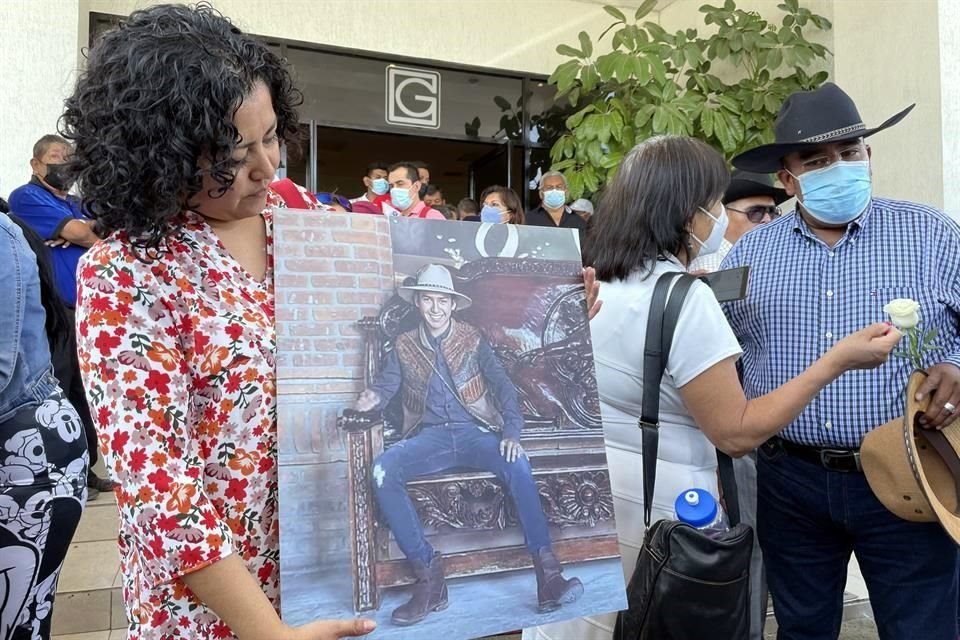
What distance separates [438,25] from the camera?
7.00 m

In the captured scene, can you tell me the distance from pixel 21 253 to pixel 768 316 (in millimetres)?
1881

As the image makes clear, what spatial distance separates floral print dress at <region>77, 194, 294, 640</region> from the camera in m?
0.86

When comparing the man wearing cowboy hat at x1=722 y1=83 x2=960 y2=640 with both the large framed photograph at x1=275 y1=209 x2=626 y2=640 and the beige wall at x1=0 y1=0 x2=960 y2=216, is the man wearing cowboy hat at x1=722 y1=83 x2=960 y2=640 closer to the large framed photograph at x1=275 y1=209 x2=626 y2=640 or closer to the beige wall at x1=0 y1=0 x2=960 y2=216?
the large framed photograph at x1=275 y1=209 x2=626 y2=640

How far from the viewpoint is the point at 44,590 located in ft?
5.42

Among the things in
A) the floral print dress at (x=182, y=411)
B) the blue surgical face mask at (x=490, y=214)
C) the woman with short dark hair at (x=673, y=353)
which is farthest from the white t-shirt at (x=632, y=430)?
the blue surgical face mask at (x=490, y=214)

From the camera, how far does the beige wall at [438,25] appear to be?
6.53m

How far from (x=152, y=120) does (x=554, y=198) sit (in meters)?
5.16

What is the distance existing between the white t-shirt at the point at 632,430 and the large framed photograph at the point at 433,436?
0.40m

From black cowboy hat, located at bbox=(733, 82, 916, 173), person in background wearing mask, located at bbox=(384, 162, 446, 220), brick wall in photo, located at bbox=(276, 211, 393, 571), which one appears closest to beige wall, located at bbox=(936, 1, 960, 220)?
black cowboy hat, located at bbox=(733, 82, 916, 173)

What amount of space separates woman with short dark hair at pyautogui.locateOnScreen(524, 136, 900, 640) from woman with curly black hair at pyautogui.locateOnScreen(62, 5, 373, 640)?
82 cm

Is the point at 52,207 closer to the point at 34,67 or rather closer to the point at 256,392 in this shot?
the point at 34,67

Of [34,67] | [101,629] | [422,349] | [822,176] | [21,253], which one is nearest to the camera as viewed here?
[422,349]

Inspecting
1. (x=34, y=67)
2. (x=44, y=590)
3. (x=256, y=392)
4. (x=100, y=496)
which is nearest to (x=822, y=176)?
(x=256, y=392)

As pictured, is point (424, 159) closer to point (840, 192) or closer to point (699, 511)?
point (840, 192)
